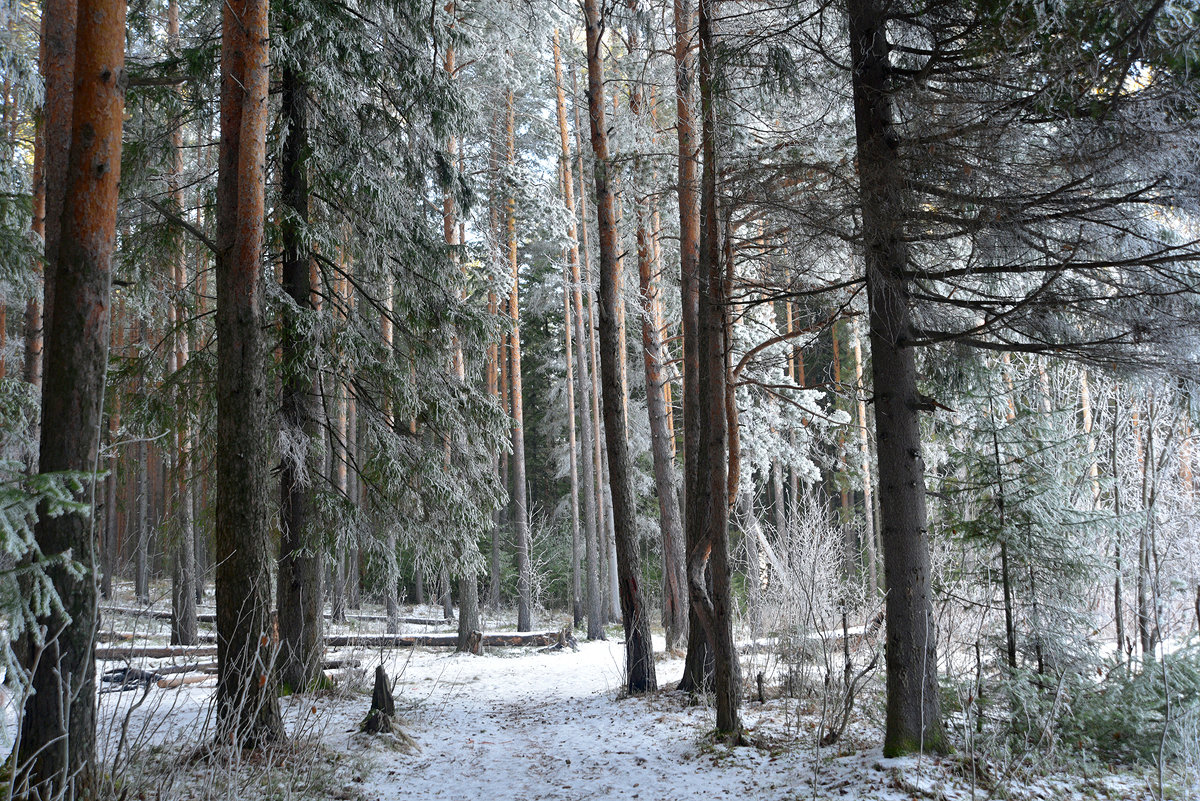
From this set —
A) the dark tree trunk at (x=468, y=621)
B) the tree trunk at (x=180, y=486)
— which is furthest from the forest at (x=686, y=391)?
the dark tree trunk at (x=468, y=621)

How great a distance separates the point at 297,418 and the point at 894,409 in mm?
5701

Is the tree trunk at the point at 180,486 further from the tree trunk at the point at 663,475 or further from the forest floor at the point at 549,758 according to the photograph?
the tree trunk at the point at 663,475

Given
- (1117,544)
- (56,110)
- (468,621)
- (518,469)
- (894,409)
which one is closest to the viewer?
(56,110)

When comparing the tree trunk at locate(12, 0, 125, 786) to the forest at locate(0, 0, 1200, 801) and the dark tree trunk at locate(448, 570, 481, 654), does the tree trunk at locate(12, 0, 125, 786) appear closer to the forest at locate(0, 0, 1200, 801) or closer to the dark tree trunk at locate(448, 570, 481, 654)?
the forest at locate(0, 0, 1200, 801)

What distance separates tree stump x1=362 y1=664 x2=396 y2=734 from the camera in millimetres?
6285

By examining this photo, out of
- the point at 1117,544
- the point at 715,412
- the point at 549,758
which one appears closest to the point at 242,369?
the point at 715,412

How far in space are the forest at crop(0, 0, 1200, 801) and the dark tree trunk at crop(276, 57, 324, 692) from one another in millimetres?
50

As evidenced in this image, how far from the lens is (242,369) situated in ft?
17.7

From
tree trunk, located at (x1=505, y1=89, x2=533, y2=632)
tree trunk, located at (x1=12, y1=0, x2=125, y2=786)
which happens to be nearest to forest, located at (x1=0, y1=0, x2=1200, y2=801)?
tree trunk, located at (x1=12, y1=0, x2=125, y2=786)

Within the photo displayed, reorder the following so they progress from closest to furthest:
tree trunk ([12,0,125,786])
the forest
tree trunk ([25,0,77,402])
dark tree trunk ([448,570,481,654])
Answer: tree trunk ([12,0,125,786])
the forest
tree trunk ([25,0,77,402])
dark tree trunk ([448,570,481,654])

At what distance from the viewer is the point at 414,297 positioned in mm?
8305

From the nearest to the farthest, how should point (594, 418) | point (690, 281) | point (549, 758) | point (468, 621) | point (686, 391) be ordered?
point (549, 758) → point (690, 281) → point (686, 391) → point (468, 621) → point (594, 418)

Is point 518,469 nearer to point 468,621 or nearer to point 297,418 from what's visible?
point 468,621

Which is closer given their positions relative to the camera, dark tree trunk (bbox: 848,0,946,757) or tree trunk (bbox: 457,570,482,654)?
dark tree trunk (bbox: 848,0,946,757)
